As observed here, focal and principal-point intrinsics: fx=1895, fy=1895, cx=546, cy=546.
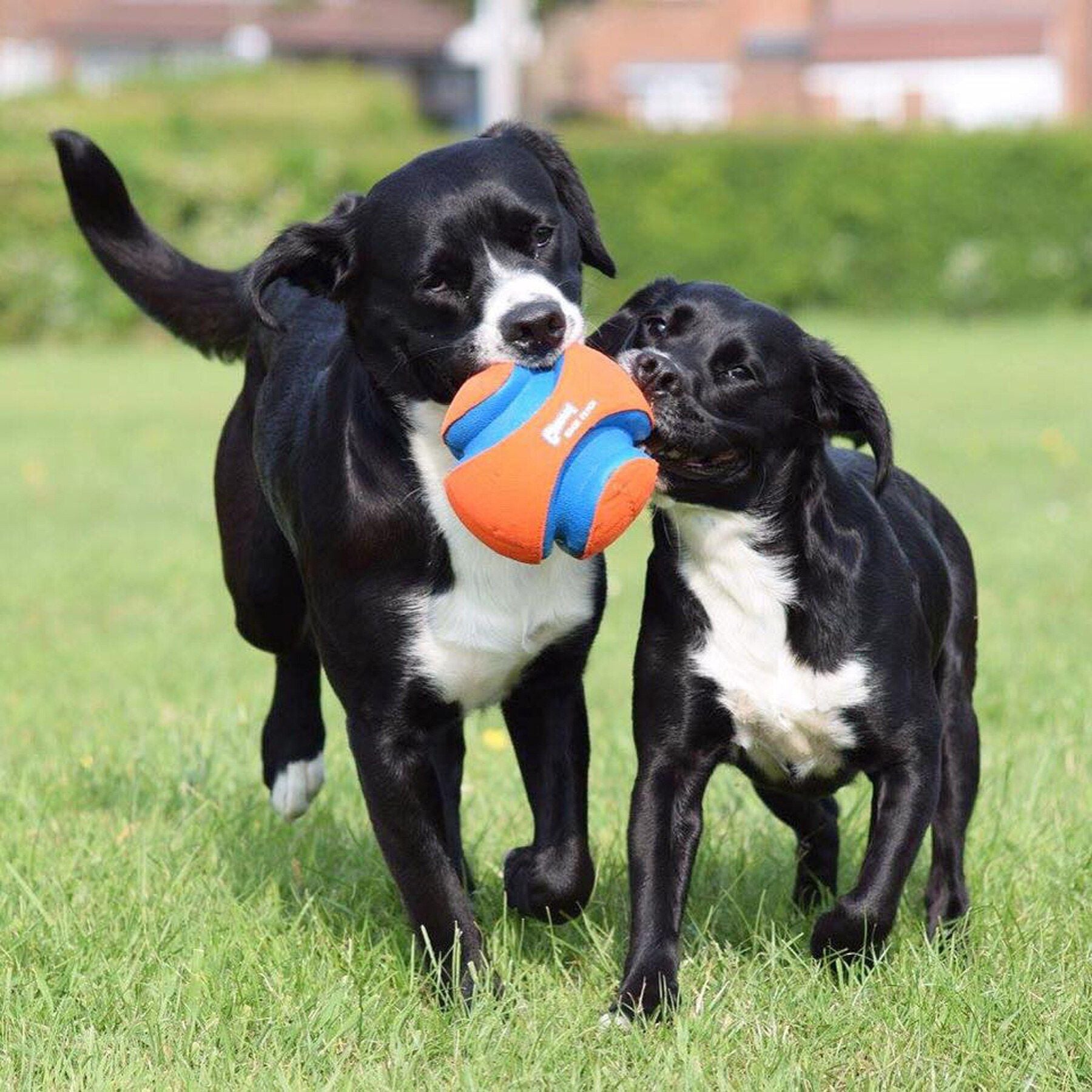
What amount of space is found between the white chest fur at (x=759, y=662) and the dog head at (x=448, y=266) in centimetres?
54

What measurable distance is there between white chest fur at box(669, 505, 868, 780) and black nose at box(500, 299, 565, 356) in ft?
1.60

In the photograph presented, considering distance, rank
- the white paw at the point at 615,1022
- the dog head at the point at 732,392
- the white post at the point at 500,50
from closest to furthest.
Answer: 1. the white paw at the point at 615,1022
2. the dog head at the point at 732,392
3. the white post at the point at 500,50

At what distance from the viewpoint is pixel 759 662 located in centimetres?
386

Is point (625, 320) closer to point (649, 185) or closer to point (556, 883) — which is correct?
point (556, 883)

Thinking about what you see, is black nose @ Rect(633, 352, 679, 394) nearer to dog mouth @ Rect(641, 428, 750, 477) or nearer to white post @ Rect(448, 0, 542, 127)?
dog mouth @ Rect(641, 428, 750, 477)

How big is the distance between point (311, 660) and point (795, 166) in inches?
968

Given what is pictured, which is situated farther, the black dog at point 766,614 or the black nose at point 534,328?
the black dog at point 766,614

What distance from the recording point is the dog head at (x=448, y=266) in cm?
368

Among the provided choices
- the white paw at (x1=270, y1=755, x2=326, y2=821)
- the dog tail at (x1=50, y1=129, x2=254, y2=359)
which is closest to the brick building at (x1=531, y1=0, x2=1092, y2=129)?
the dog tail at (x1=50, y1=129, x2=254, y2=359)

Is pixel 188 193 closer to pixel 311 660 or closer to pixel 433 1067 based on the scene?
pixel 311 660

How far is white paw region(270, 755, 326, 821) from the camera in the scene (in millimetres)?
4863

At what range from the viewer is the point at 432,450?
3.92 metres

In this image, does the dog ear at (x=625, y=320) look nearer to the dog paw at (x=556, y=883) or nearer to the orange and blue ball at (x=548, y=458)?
the orange and blue ball at (x=548, y=458)

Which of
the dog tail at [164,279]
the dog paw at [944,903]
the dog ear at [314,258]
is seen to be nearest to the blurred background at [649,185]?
the dog tail at [164,279]
